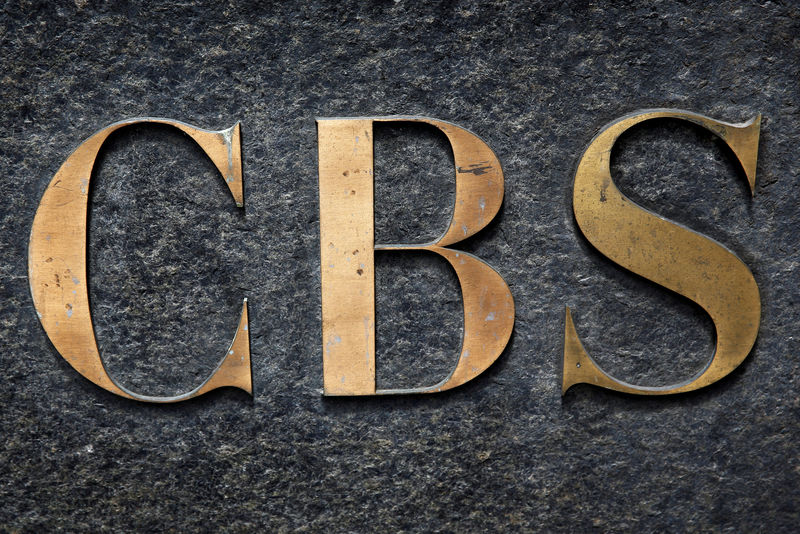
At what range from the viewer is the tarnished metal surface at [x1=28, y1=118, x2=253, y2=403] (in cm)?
115

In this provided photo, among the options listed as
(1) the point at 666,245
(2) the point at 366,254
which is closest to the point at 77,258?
(2) the point at 366,254

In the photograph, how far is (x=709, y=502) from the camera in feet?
4.04

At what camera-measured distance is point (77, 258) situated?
3.80ft

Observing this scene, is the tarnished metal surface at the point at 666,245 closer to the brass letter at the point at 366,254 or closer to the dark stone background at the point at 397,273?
the dark stone background at the point at 397,273

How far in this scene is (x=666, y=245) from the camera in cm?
117

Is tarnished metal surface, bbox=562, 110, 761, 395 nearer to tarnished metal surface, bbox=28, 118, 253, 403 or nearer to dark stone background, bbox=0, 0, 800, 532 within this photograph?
dark stone background, bbox=0, 0, 800, 532

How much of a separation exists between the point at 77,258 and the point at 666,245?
3.87 feet

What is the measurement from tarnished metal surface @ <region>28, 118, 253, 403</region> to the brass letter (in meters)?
0.18

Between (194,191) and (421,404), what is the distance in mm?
638

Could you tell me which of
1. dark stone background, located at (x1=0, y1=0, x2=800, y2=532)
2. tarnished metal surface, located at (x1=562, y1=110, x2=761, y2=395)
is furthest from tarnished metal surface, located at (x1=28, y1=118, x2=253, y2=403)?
tarnished metal surface, located at (x1=562, y1=110, x2=761, y2=395)

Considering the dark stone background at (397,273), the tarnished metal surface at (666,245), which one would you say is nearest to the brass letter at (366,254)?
the dark stone background at (397,273)

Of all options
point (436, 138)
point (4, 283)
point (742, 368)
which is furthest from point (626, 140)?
point (4, 283)

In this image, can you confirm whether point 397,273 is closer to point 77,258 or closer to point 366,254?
point 366,254

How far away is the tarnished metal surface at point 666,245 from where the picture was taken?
1161mm
